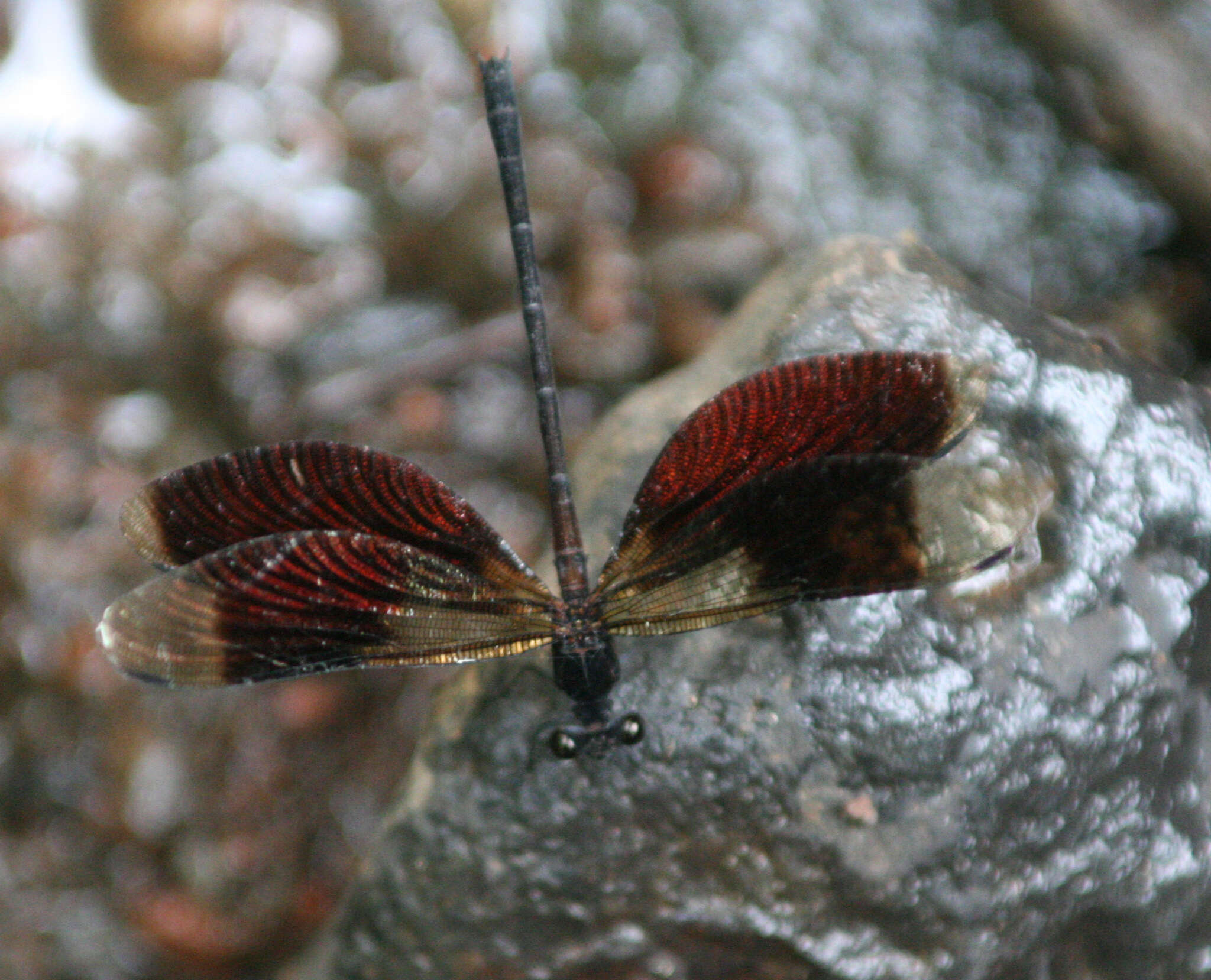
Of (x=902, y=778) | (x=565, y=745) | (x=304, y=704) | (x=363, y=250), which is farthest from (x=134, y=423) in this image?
(x=902, y=778)

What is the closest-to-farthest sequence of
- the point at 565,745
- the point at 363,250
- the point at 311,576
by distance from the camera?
the point at 311,576
the point at 565,745
the point at 363,250

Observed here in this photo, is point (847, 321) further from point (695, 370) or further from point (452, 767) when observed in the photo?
point (452, 767)

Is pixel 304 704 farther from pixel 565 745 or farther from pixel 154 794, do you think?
pixel 565 745

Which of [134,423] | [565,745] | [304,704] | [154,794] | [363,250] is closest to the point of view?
[565,745]

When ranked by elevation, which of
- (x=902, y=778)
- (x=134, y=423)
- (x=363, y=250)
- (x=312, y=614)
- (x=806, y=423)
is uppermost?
(x=806, y=423)

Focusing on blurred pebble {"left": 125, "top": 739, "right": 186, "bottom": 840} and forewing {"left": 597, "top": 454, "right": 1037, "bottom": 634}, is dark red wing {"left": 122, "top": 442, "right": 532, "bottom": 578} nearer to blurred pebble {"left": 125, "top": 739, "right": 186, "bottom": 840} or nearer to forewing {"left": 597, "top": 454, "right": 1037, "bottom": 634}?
forewing {"left": 597, "top": 454, "right": 1037, "bottom": 634}

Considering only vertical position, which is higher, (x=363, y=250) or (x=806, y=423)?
(x=806, y=423)

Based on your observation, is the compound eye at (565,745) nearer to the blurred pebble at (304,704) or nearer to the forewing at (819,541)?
the forewing at (819,541)

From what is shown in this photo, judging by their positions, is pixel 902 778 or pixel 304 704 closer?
pixel 902 778
